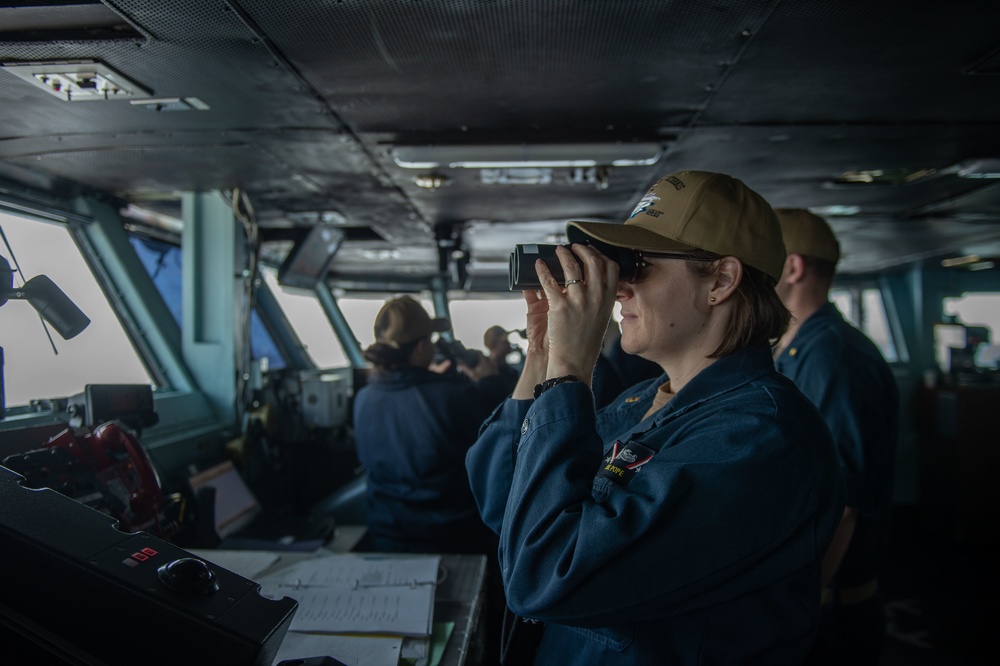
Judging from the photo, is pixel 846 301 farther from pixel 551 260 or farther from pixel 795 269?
pixel 551 260

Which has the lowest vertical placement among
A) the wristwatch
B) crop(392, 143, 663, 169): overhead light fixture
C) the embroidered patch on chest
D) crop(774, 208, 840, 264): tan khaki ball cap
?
the embroidered patch on chest

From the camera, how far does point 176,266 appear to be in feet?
13.1

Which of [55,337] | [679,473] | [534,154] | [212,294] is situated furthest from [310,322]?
[679,473]

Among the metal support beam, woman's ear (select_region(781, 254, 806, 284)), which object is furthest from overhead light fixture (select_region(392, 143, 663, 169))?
the metal support beam

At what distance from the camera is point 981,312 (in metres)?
6.80

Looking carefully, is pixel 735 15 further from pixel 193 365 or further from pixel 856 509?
pixel 193 365

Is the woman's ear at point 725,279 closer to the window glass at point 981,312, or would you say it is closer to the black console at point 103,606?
the black console at point 103,606

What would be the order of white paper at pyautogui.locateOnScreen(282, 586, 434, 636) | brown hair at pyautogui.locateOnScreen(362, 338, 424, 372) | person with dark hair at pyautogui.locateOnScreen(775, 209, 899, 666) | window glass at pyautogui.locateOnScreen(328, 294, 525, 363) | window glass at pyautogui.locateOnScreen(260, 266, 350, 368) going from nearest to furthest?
white paper at pyautogui.locateOnScreen(282, 586, 434, 636), person with dark hair at pyautogui.locateOnScreen(775, 209, 899, 666), brown hair at pyautogui.locateOnScreen(362, 338, 424, 372), window glass at pyautogui.locateOnScreen(260, 266, 350, 368), window glass at pyautogui.locateOnScreen(328, 294, 525, 363)

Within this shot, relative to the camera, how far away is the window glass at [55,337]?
182 cm

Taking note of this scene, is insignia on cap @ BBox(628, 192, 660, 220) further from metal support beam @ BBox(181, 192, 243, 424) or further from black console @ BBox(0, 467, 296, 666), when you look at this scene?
metal support beam @ BBox(181, 192, 243, 424)

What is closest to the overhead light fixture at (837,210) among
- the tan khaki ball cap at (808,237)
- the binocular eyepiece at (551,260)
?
the tan khaki ball cap at (808,237)

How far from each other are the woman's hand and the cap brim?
0.05 metres

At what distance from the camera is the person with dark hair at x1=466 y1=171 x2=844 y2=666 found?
813 mm

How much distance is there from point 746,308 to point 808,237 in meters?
1.07
